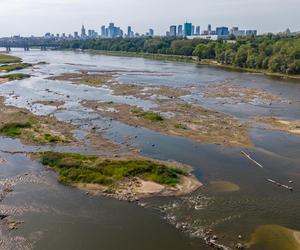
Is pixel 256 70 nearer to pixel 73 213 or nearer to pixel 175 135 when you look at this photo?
pixel 175 135

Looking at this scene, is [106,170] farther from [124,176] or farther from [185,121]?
[185,121]

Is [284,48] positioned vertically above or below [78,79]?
above

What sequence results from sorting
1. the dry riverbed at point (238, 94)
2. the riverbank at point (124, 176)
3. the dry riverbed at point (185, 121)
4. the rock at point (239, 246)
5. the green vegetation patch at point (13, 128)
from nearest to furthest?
1. the rock at point (239, 246)
2. the riverbank at point (124, 176)
3. the dry riverbed at point (185, 121)
4. the green vegetation patch at point (13, 128)
5. the dry riverbed at point (238, 94)

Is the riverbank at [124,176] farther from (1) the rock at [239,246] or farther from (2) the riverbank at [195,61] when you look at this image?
(2) the riverbank at [195,61]

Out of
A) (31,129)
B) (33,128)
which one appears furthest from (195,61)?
(31,129)

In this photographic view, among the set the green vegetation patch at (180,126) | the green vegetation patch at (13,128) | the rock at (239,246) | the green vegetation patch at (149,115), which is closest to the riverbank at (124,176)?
the rock at (239,246)

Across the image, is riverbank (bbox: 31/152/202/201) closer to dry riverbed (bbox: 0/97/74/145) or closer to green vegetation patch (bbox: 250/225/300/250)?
dry riverbed (bbox: 0/97/74/145)

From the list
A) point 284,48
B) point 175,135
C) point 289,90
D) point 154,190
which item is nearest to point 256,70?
point 284,48
